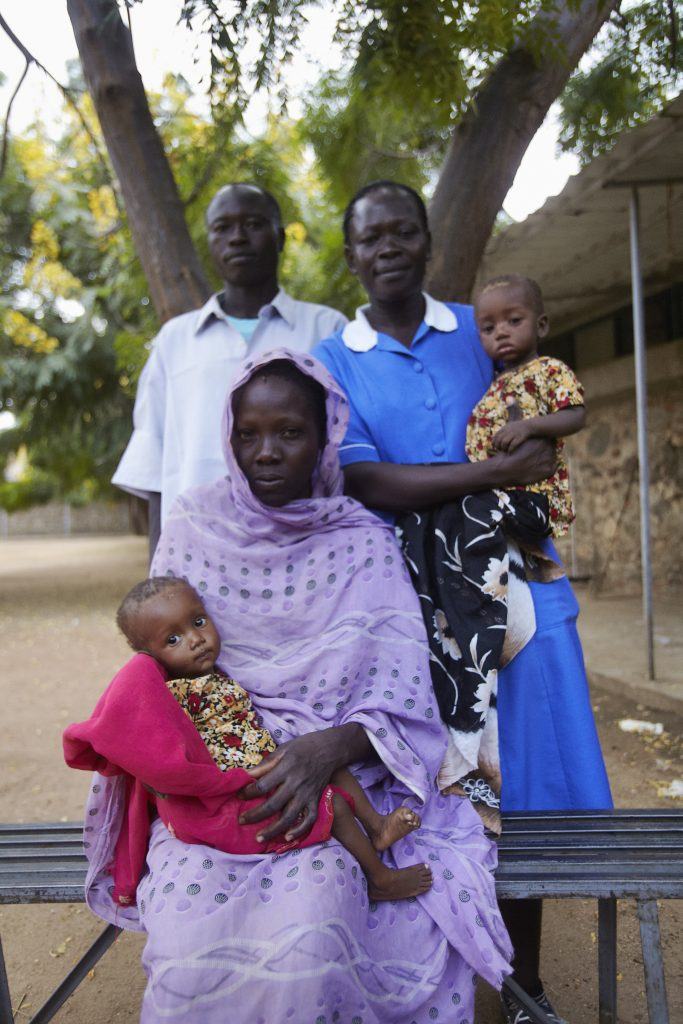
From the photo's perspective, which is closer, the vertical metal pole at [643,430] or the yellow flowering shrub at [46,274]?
the vertical metal pole at [643,430]

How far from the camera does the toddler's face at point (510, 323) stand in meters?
2.22

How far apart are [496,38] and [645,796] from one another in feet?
10.2

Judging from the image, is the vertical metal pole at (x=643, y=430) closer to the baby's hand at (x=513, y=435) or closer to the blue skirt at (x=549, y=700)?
the blue skirt at (x=549, y=700)

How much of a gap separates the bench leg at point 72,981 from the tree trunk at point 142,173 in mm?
2573

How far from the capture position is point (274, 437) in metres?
2.05

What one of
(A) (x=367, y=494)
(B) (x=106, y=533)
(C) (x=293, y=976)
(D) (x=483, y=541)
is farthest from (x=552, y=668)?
(B) (x=106, y=533)

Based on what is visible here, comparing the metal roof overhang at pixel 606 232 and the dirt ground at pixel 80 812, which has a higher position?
the metal roof overhang at pixel 606 232

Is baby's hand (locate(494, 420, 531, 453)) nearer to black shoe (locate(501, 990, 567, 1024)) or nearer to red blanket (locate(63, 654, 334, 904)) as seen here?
red blanket (locate(63, 654, 334, 904))

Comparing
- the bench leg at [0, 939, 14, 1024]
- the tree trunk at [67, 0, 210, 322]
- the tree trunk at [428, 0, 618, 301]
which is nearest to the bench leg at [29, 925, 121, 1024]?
the bench leg at [0, 939, 14, 1024]

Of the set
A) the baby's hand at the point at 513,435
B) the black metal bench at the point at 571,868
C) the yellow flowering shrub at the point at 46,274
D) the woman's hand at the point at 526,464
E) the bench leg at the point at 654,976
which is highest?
the yellow flowering shrub at the point at 46,274

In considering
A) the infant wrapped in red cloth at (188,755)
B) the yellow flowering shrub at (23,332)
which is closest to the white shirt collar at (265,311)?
the infant wrapped in red cloth at (188,755)

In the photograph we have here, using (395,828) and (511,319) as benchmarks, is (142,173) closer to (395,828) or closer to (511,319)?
(511,319)

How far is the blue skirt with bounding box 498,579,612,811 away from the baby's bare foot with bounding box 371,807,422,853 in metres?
0.40

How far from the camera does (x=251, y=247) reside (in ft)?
9.59
